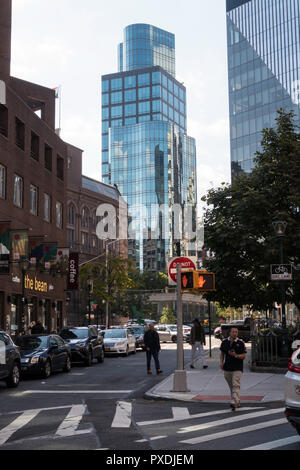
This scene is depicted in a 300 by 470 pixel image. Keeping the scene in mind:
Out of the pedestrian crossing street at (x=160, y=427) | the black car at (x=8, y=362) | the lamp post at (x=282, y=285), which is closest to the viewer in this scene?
the pedestrian crossing street at (x=160, y=427)

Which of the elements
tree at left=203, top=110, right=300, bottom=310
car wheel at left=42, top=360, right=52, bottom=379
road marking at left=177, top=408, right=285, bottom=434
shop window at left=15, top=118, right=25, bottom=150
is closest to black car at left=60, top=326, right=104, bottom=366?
car wheel at left=42, top=360, right=52, bottom=379

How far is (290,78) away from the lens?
106375 mm

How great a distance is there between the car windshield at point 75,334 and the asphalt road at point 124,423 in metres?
9.27

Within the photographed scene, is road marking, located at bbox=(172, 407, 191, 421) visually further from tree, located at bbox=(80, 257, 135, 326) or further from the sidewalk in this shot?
tree, located at bbox=(80, 257, 135, 326)

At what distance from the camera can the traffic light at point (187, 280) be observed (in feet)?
52.0

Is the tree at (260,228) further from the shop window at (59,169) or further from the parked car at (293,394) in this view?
the shop window at (59,169)

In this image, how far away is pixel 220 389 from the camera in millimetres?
16562

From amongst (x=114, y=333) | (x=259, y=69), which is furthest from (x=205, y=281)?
(x=259, y=69)

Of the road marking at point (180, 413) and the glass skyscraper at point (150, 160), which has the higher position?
the glass skyscraper at point (150, 160)

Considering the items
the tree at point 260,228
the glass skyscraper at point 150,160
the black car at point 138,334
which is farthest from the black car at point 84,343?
the glass skyscraper at point 150,160

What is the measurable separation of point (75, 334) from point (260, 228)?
31.9 feet
